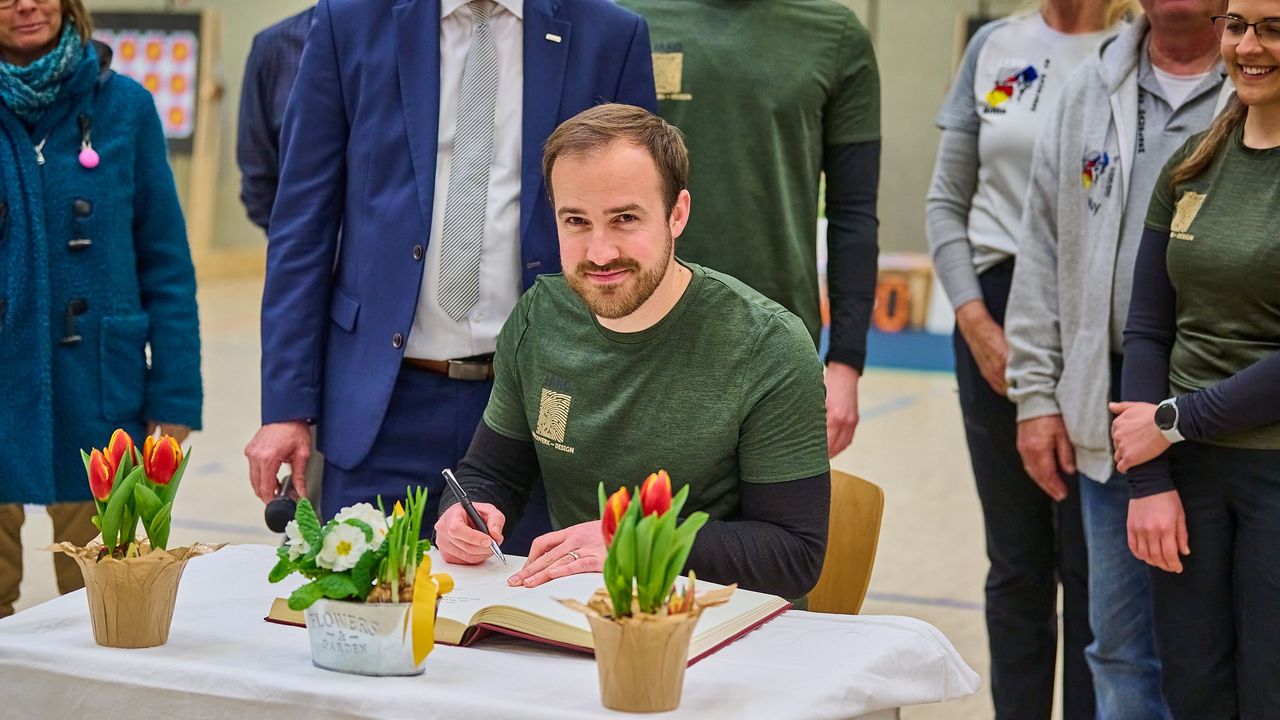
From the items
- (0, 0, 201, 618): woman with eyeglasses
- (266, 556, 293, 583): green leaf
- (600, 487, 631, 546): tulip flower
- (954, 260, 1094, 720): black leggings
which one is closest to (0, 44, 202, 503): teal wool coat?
(0, 0, 201, 618): woman with eyeglasses

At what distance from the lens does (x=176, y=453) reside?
1657 mm

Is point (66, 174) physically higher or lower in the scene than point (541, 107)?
lower

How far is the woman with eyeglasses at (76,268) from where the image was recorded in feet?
9.14

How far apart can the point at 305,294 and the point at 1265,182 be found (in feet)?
4.94

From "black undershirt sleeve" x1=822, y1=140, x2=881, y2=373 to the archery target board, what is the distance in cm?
969

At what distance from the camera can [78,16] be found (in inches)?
113

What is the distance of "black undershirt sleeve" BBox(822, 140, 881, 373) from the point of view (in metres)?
2.91

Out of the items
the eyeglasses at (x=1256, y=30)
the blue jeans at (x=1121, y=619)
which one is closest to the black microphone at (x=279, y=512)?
the blue jeans at (x=1121, y=619)

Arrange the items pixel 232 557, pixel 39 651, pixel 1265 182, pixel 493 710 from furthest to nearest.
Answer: pixel 1265 182, pixel 232 557, pixel 39 651, pixel 493 710

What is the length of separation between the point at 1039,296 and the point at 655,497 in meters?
1.48

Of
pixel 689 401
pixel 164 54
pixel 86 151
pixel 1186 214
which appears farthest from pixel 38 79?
pixel 164 54

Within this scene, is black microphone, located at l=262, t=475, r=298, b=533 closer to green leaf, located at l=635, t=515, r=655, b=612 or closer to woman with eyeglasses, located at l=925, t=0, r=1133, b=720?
green leaf, located at l=635, t=515, r=655, b=612

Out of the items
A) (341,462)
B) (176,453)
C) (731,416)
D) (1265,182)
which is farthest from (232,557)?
(1265,182)

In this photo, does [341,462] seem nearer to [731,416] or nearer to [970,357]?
[731,416]
